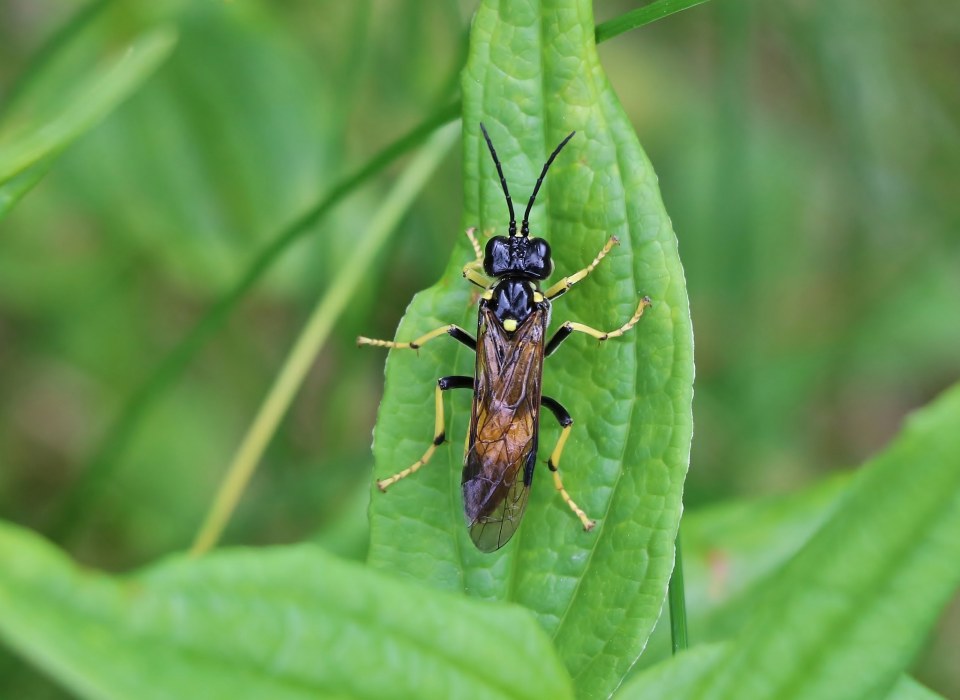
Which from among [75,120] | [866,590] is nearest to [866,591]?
[866,590]

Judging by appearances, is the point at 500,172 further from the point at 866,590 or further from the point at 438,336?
the point at 866,590

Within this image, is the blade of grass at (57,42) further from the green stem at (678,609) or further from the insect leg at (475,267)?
the green stem at (678,609)

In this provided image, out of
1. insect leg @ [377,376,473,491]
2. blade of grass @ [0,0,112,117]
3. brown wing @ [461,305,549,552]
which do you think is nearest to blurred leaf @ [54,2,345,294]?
blade of grass @ [0,0,112,117]

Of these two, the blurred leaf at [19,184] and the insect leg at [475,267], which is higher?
the blurred leaf at [19,184]

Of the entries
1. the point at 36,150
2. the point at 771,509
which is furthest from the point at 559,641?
the point at 36,150

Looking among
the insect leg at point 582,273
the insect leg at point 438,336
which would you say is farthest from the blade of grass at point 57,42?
the insect leg at point 582,273

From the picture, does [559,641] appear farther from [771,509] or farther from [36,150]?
[36,150]
